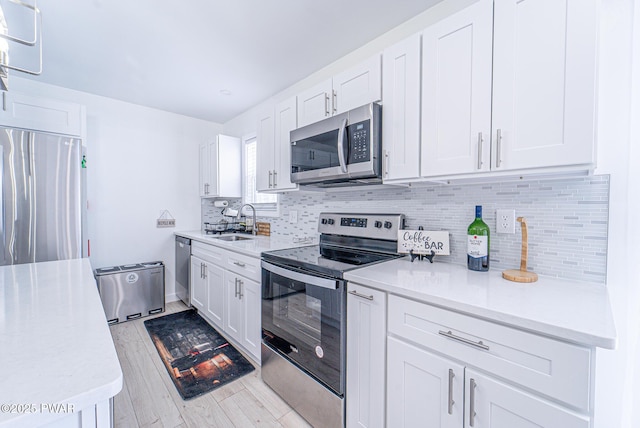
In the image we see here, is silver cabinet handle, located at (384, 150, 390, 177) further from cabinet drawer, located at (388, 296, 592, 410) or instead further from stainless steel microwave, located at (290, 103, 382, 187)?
cabinet drawer, located at (388, 296, 592, 410)

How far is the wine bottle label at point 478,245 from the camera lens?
1.38 metres

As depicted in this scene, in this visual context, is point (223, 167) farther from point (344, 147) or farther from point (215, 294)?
point (344, 147)

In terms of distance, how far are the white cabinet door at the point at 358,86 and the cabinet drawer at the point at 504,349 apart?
3.95 ft

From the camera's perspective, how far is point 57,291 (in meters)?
1.05

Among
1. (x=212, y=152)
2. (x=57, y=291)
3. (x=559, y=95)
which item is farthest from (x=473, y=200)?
(x=212, y=152)

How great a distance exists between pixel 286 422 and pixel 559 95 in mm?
2109

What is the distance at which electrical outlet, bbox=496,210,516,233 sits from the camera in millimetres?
1380

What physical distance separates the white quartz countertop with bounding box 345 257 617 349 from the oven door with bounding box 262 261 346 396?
0.69 feet

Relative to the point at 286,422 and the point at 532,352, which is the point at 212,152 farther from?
the point at 532,352

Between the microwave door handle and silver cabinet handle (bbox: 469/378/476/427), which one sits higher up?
the microwave door handle

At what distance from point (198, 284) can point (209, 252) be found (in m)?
0.53

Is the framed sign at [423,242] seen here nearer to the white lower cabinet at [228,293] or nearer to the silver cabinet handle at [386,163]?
the silver cabinet handle at [386,163]

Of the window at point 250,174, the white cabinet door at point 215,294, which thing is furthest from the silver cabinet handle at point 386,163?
the window at point 250,174

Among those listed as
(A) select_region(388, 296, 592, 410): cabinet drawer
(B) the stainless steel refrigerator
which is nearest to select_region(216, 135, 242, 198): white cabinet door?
(B) the stainless steel refrigerator
